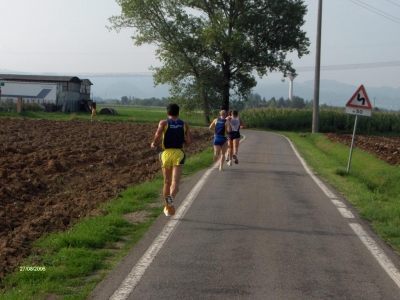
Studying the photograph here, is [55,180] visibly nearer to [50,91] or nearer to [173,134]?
[173,134]

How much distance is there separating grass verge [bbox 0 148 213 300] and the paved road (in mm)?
241

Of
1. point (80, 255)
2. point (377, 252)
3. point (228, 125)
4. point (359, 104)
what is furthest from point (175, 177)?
point (359, 104)

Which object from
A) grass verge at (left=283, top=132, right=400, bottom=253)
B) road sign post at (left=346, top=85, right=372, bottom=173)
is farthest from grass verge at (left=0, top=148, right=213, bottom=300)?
road sign post at (left=346, top=85, right=372, bottom=173)

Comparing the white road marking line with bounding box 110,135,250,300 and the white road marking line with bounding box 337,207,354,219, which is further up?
the white road marking line with bounding box 337,207,354,219

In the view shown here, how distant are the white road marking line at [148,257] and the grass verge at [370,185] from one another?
3.25 meters

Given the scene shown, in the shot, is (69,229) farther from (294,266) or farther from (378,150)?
(378,150)

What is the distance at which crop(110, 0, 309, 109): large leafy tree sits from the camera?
50.3 meters

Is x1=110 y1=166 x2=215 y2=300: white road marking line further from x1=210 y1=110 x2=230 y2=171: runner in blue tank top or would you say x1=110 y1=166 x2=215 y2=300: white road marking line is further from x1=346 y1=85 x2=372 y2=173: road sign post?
x1=346 y1=85 x2=372 y2=173: road sign post

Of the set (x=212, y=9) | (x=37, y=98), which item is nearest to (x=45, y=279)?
(x=212, y=9)

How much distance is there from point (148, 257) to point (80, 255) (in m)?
0.87

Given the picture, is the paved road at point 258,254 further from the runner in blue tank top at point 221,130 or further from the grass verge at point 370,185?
the runner in blue tank top at point 221,130

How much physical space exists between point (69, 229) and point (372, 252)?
447cm

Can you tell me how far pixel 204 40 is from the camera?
49.2 m

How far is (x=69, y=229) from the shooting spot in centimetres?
852
